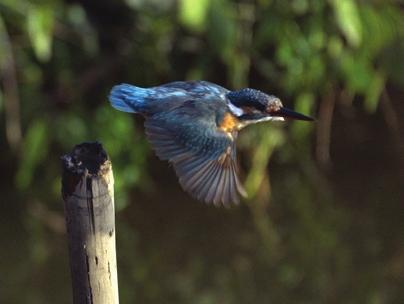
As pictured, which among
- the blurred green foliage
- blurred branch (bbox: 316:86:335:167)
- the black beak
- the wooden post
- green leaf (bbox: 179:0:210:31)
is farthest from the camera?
blurred branch (bbox: 316:86:335:167)

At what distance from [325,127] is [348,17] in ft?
4.35

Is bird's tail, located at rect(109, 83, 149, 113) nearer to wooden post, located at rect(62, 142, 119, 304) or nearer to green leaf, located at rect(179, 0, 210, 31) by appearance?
wooden post, located at rect(62, 142, 119, 304)

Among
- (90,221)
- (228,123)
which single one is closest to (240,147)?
(228,123)

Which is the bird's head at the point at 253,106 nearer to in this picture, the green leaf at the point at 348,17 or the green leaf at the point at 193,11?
the green leaf at the point at 193,11

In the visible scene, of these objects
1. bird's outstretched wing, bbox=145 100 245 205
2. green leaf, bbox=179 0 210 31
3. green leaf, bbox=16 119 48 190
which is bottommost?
bird's outstretched wing, bbox=145 100 245 205

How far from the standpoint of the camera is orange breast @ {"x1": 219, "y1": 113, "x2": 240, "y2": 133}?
2.33m

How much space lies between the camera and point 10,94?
5.10 meters

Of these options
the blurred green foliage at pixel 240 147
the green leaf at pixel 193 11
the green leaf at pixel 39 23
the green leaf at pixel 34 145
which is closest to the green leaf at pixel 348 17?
the blurred green foliage at pixel 240 147

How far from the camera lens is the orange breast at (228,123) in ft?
7.64

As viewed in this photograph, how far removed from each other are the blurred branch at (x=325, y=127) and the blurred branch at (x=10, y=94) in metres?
1.53

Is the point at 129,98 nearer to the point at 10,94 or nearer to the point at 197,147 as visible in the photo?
the point at 197,147

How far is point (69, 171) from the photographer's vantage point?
6.00 ft

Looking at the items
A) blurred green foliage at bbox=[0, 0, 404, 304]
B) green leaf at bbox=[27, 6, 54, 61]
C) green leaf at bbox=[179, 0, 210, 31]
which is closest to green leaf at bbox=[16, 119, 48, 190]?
blurred green foliage at bbox=[0, 0, 404, 304]

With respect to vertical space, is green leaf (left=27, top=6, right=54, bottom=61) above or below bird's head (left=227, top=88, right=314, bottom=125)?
above
